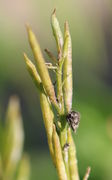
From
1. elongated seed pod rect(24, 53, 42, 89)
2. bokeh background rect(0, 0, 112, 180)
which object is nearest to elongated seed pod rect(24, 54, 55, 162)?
elongated seed pod rect(24, 53, 42, 89)

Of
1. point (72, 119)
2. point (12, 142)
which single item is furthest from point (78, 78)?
point (72, 119)

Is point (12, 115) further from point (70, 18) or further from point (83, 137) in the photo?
point (70, 18)

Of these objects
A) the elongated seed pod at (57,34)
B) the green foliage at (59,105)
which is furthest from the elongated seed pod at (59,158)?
the elongated seed pod at (57,34)

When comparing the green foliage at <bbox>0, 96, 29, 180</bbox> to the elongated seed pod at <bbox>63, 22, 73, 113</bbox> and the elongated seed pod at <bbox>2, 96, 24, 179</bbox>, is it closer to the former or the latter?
the elongated seed pod at <bbox>2, 96, 24, 179</bbox>

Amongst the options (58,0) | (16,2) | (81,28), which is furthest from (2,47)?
(16,2)

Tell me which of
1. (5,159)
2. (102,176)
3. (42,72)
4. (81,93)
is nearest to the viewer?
(42,72)

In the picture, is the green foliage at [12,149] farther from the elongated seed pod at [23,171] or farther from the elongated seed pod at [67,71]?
the elongated seed pod at [67,71]
